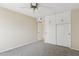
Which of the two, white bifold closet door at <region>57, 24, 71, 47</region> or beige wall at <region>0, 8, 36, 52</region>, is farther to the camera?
white bifold closet door at <region>57, 24, 71, 47</region>

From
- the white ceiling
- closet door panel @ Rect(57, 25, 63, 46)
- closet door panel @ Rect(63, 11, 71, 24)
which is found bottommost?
closet door panel @ Rect(57, 25, 63, 46)

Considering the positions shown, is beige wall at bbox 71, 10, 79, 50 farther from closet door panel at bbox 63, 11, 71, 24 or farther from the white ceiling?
the white ceiling

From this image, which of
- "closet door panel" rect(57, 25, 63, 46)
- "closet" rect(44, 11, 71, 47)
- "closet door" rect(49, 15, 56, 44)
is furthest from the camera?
"closet door" rect(49, 15, 56, 44)

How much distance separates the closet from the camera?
612 centimetres

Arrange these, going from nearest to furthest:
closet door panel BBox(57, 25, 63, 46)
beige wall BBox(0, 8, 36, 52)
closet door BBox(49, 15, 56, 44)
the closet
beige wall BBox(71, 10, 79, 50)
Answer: beige wall BBox(0, 8, 36, 52) < beige wall BBox(71, 10, 79, 50) < the closet < closet door panel BBox(57, 25, 63, 46) < closet door BBox(49, 15, 56, 44)

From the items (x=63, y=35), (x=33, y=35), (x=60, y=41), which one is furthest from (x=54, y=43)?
(x=33, y=35)

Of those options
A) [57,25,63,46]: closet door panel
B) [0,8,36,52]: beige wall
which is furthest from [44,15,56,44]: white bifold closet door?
[0,8,36,52]: beige wall

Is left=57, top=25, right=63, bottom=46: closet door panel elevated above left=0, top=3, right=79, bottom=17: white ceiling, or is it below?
below

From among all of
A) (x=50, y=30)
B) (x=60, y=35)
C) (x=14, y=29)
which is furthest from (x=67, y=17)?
(x=14, y=29)

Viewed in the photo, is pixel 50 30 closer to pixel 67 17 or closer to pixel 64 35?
pixel 64 35

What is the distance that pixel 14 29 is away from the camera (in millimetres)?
5766

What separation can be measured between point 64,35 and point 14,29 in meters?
3.30

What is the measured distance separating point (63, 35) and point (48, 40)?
1.76 meters

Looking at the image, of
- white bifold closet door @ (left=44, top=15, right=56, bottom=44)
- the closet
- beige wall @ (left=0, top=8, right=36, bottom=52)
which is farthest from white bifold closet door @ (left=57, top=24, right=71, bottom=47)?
beige wall @ (left=0, top=8, right=36, bottom=52)
